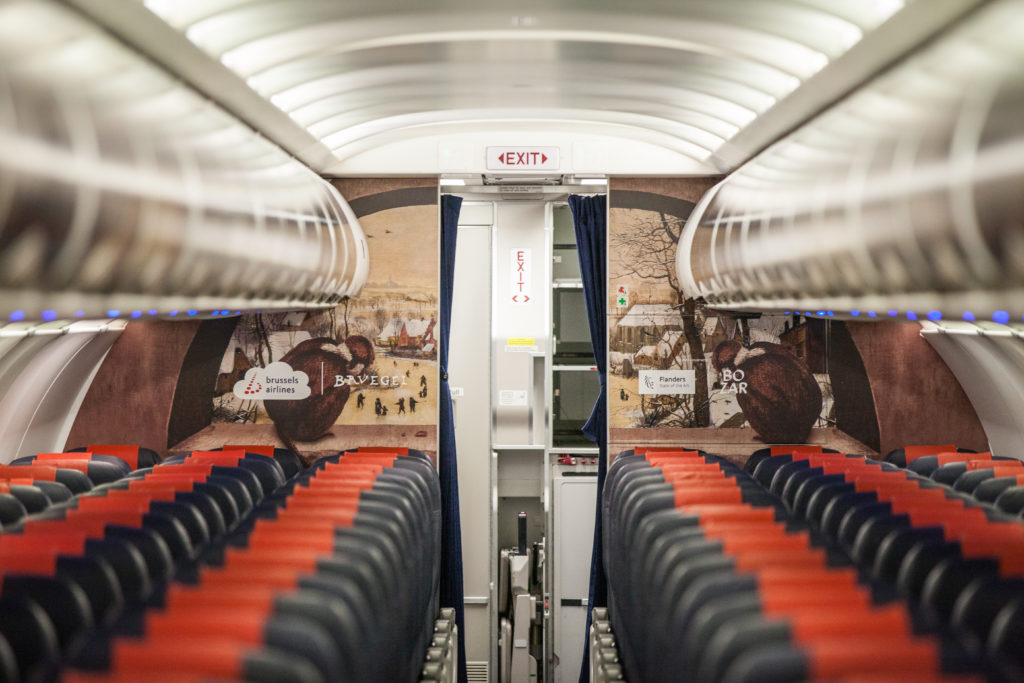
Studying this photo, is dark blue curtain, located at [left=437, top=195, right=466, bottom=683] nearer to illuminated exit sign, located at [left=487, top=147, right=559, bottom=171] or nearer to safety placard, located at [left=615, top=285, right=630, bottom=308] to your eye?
illuminated exit sign, located at [left=487, top=147, right=559, bottom=171]

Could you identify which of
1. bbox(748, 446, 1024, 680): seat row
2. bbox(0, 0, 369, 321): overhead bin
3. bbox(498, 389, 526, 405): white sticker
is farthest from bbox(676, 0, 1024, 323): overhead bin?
bbox(498, 389, 526, 405): white sticker

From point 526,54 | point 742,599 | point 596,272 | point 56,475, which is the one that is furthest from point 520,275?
point 742,599

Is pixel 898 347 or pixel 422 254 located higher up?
pixel 422 254

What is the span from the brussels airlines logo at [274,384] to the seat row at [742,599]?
112 inches

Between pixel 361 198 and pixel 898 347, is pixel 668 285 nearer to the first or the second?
pixel 898 347

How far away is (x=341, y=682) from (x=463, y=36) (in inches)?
102

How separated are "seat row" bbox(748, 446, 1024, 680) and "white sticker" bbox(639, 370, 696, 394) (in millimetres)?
1667

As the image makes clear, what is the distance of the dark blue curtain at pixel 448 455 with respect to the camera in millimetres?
6238

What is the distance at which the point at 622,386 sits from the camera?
6.06m

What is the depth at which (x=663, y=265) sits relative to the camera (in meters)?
6.05

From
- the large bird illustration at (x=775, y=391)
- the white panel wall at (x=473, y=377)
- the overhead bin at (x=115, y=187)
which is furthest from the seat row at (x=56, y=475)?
the large bird illustration at (x=775, y=391)

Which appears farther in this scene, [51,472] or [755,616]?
[51,472]

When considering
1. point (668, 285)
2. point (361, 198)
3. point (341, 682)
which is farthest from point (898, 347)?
point (341, 682)

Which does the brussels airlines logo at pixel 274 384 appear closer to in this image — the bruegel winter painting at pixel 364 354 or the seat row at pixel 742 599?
the bruegel winter painting at pixel 364 354
